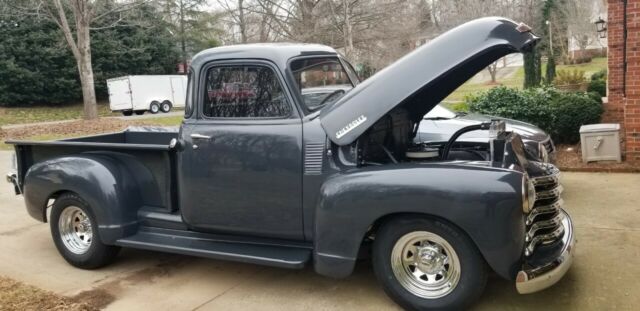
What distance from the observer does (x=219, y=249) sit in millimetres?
4418

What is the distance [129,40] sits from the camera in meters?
33.1

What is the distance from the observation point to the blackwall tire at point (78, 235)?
498cm

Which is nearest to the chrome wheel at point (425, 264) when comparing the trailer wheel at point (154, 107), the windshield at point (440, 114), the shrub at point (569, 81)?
the windshield at point (440, 114)

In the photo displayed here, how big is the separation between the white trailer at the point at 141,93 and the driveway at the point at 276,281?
23.1m

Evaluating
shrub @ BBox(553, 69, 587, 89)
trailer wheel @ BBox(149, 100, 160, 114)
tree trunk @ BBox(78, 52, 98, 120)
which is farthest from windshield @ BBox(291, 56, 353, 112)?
trailer wheel @ BBox(149, 100, 160, 114)

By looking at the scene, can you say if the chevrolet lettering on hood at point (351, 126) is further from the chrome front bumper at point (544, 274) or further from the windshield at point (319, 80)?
the chrome front bumper at point (544, 274)

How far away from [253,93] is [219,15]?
17.5 m

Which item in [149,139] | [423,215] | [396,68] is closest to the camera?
[423,215]

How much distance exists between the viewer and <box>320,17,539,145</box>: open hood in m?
3.69

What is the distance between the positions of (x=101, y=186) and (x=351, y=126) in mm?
2362

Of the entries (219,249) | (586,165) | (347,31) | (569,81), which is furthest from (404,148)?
(569,81)

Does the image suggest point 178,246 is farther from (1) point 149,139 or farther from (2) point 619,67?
(2) point 619,67

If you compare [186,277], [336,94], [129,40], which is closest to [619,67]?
[336,94]

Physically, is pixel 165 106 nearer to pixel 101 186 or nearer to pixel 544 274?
pixel 101 186
